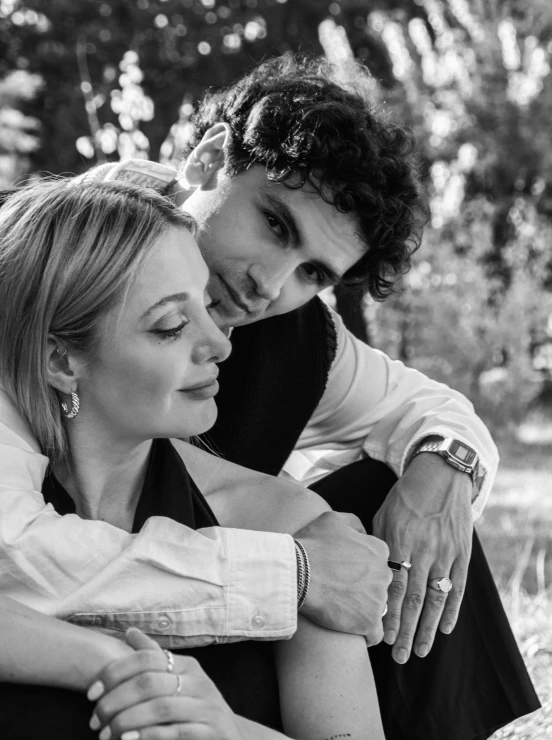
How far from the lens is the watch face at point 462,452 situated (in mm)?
2625

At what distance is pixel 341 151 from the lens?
258cm

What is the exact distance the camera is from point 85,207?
6.69 ft

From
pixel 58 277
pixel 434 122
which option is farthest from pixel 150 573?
pixel 434 122

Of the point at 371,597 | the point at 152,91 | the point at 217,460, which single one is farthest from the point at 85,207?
the point at 152,91

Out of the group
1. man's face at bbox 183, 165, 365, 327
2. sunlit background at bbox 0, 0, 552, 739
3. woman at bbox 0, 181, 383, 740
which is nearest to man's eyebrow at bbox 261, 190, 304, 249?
man's face at bbox 183, 165, 365, 327

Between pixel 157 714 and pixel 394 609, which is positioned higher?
pixel 394 609

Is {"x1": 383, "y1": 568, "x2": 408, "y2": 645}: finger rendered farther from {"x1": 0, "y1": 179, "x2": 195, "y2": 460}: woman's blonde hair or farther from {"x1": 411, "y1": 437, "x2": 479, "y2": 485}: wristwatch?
{"x1": 0, "y1": 179, "x2": 195, "y2": 460}: woman's blonde hair

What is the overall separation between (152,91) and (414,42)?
6.38 metres

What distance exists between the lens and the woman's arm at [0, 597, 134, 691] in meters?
1.62

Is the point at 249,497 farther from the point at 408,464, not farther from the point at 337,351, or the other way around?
the point at 337,351

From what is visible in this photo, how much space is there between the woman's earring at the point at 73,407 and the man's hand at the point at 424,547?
2.85 feet

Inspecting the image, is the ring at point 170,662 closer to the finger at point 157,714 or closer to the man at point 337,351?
the finger at point 157,714

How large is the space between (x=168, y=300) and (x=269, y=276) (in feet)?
1.90

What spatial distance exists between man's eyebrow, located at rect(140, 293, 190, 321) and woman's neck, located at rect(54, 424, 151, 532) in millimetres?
300
